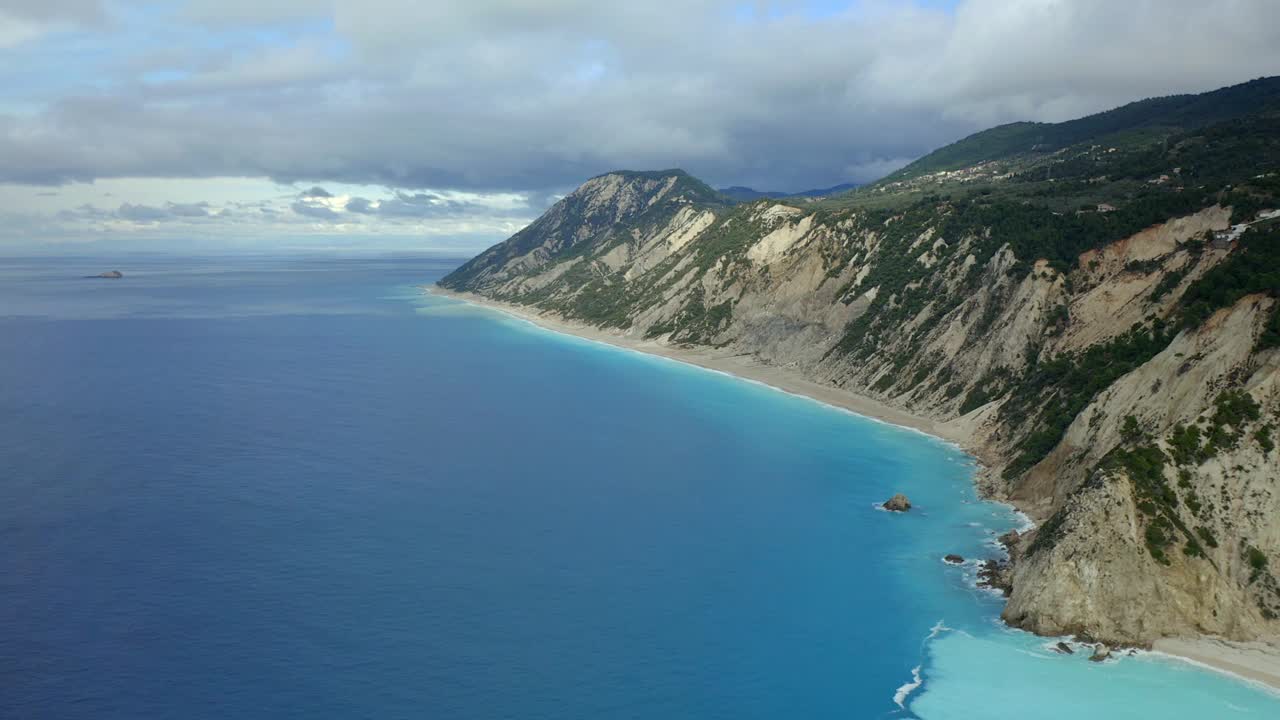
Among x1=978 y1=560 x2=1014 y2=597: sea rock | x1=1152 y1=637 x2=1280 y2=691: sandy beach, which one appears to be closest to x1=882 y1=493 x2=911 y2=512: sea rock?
x1=978 y1=560 x2=1014 y2=597: sea rock

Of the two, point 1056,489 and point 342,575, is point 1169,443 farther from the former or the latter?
point 342,575

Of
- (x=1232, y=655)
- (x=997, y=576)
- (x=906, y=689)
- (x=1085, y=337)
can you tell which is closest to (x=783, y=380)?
(x=1085, y=337)

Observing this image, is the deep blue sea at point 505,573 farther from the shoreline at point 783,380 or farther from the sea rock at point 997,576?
the shoreline at point 783,380

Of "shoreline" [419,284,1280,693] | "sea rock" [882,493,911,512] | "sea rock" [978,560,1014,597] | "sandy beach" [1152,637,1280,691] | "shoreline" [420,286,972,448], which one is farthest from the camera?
"shoreline" [420,286,972,448]

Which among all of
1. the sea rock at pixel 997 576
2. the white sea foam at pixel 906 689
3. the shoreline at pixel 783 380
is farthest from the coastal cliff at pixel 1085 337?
the white sea foam at pixel 906 689

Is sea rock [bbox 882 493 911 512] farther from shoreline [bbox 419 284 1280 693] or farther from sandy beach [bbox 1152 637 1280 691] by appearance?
Result: sandy beach [bbox 1152 637 1280 691]

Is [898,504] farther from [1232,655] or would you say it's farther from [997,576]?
[1232,655]
